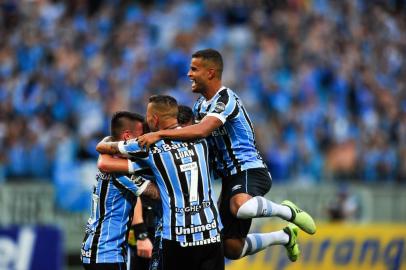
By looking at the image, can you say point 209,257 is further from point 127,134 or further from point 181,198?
point 127,134

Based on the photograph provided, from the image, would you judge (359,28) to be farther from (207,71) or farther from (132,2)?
(207,71)

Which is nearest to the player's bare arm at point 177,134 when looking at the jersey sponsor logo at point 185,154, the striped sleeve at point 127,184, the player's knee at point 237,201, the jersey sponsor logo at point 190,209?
the jersey sponsor logo at point 185,154

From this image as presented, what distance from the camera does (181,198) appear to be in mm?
8180

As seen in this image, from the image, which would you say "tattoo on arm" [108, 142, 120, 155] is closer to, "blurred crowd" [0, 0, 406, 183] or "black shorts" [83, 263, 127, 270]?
"black shorts" [83, 263, 127, 270]

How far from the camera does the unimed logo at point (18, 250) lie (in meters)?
15.4

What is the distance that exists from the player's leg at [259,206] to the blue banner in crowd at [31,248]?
6.88 meters

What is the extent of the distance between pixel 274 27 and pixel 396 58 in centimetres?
296

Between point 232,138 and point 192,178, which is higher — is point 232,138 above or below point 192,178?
above

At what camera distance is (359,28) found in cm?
2339

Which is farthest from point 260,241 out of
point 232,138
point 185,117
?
point 185,117

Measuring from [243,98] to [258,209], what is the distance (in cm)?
1070

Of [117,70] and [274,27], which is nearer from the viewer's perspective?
[117,70]

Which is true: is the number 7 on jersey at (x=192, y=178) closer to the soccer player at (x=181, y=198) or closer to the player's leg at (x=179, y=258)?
the soccer player at (x=181, y=198)

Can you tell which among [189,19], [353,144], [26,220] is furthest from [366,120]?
[26,220]
